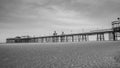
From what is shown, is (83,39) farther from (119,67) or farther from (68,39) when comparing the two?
(119,67)

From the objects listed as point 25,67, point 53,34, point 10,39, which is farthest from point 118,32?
point 10,39

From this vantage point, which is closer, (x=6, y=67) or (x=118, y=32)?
(x=6, y=67)

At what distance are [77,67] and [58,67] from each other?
0.85 m

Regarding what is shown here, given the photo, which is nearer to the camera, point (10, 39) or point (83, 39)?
point (83, 39)

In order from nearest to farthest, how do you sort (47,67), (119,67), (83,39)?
1. (119,67)
2. (47,67)
3. (83,39)

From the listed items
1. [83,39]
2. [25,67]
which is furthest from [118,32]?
[25,67]

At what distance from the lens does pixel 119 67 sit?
5.12 m

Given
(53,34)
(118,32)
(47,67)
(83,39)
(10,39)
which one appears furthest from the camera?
(10,39)

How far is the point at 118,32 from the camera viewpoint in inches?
1077

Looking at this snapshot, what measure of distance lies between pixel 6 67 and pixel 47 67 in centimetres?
197

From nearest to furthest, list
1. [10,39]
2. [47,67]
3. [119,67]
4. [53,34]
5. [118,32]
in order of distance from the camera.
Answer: [119,67] → [47,67] → [118,32] → [53,34] → [10,39]

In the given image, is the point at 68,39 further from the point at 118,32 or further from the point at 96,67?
the point at 96,67

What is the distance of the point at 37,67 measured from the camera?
5.49m

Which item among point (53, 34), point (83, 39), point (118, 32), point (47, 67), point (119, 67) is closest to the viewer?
point (119, 67)
